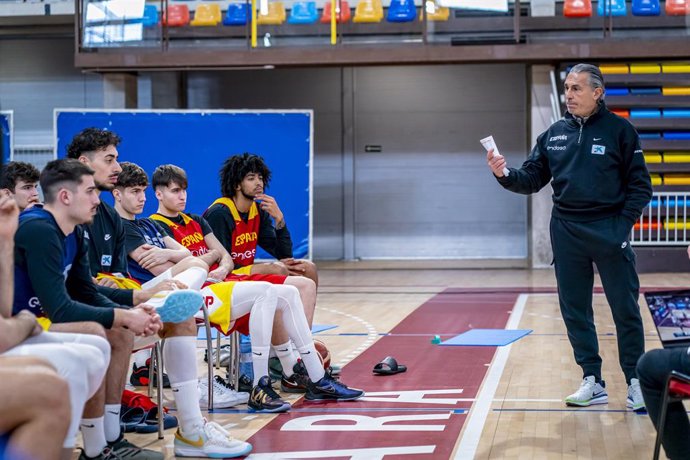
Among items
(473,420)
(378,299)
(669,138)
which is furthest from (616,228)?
(669,138)

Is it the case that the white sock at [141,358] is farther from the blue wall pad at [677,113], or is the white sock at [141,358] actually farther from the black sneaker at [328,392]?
the blue wall pad at [677,113]

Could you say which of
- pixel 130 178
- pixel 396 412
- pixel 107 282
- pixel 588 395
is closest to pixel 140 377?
pixel 130 178

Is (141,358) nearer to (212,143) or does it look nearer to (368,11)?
(212,143)

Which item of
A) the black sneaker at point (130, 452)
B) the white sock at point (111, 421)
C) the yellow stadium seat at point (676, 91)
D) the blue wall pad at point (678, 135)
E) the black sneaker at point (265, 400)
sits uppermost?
the yellow stadium seat at point (676, 91)

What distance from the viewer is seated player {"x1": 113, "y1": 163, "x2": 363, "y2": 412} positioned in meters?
5.38

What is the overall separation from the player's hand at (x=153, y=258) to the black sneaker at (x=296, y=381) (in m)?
1.02

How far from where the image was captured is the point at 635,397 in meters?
5.18

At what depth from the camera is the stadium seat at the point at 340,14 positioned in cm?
1516

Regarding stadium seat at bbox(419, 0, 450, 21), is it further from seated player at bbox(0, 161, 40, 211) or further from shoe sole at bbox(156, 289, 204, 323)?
shoe sole at bbox(156, 289, 204, 323)

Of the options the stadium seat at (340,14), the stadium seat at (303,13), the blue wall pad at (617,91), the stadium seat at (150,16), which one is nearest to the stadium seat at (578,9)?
the blue wall pad at (617,91)

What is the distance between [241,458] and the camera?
14.4 ft

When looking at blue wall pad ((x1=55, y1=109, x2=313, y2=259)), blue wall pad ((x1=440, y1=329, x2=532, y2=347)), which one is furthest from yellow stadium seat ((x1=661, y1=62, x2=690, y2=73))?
blue wall pad ((x1=440, y1=329, x2=532, y2=347))

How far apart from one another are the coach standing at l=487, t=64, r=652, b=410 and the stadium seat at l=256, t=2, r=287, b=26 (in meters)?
10.4

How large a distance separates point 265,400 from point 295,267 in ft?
4.76
